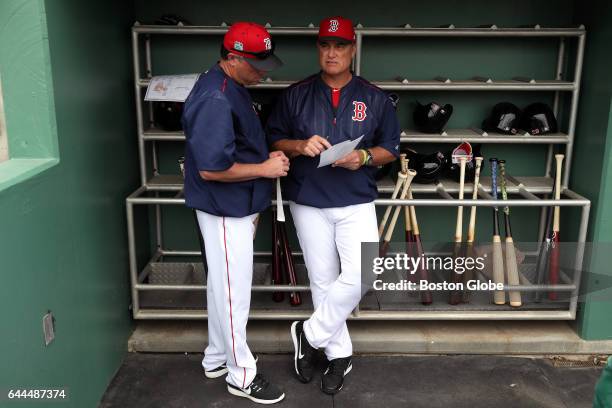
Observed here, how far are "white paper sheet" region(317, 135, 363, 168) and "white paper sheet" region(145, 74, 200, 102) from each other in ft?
2.88

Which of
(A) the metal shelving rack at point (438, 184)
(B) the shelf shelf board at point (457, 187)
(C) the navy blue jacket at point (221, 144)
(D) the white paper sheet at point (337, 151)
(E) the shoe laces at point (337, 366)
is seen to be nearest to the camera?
(C) the navy blue jacket at point (221, 144)

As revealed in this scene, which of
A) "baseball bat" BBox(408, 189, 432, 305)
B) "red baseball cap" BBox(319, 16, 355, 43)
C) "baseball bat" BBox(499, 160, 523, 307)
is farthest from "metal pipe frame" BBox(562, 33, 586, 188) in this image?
"red baseball cap" BBox(319, 16, 355, 43)

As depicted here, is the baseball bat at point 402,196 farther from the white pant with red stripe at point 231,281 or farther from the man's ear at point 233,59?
the man's ear at point 233,59

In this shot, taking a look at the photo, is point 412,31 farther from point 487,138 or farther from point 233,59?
point 233,59

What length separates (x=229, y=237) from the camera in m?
2.50

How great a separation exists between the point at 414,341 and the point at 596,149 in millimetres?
1402

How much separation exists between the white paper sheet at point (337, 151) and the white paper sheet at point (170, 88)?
0.88m

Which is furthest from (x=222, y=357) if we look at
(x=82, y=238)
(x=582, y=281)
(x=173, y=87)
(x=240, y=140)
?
(x=582, y=281)

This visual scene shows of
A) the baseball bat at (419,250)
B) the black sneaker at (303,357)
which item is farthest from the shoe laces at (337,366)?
the baseball bat at (419,250)

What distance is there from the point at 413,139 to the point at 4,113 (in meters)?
2.00

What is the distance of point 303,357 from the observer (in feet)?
9.54

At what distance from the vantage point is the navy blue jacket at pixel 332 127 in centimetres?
266

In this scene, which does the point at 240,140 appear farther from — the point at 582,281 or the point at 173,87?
the point at 582,281

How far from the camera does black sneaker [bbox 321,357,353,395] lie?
9.20 feet
